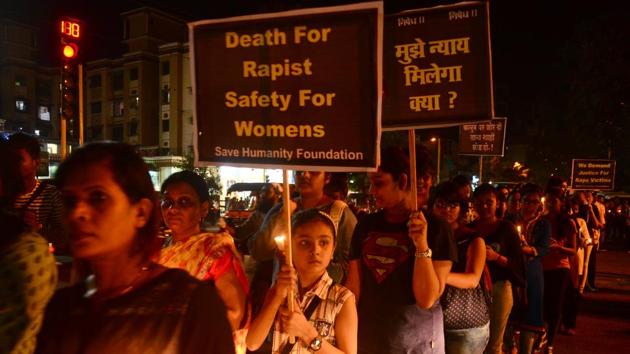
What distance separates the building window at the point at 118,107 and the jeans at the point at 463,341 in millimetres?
54661

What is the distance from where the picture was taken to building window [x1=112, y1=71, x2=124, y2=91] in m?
53.7

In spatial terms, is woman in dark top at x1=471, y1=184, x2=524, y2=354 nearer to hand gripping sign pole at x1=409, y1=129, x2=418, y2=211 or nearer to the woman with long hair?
hand gripping sign pole at x1=409, y1=129, x2=418, y2=211

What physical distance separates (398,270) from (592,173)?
33.8 ft

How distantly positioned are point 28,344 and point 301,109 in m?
1.69

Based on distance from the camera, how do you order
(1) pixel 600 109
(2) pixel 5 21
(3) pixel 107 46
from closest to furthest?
(1) pixel 600 109, (2) pixel 5 21, (3) pixel 107 46

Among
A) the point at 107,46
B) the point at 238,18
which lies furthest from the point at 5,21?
the point at 238,18

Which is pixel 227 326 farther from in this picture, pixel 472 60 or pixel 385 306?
pixel 472 60

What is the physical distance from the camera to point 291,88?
2.74 metres

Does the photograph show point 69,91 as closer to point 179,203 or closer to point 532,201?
point 179,203

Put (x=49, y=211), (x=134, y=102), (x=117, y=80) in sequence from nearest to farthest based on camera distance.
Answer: (x=49, y=211), (x=134, y=102), (x=117, y=80)

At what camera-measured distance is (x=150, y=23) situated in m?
49.5

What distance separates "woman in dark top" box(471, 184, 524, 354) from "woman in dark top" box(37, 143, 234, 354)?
3.61 metres

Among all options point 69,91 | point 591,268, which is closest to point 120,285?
point 69,91

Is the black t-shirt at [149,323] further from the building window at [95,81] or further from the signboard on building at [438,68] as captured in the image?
the building window at [95,81]
